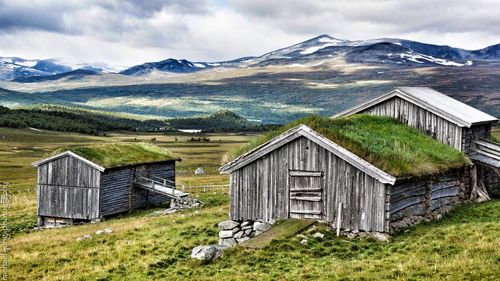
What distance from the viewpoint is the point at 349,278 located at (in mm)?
16891

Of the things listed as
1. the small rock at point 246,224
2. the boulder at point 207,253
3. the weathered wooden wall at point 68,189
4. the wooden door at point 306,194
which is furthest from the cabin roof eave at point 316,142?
the weathered wooden wall at point 68,189

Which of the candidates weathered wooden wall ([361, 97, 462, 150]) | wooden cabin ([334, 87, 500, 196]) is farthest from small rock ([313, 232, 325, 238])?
weathered wooden wall ([361, 97, 462, 150])

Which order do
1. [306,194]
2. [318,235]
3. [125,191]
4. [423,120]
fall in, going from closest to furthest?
[318,235], [306,194], [423,120], [125,191]

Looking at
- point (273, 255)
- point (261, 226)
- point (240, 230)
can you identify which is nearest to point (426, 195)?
point (261, 226)

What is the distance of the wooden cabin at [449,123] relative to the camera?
3453 centimetres

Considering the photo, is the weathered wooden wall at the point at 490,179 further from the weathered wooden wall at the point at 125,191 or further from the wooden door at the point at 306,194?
the weathered wooden wall at the point at 125,191

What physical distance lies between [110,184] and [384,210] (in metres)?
27.3

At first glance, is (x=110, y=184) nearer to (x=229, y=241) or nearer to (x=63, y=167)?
(x=63, y=167)

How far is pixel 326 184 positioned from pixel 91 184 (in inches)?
973

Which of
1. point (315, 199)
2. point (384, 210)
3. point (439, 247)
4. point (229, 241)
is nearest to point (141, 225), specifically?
point (229, 241)

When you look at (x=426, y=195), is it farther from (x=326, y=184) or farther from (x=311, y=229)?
(x=311, y=229)

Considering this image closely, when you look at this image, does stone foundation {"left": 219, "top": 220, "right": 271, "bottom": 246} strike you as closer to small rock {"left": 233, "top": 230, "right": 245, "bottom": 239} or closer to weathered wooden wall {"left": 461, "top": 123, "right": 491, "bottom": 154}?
small rock {"left": 233, "top": 230, "right": 245, "bottom": 239}

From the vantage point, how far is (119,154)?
47.4m

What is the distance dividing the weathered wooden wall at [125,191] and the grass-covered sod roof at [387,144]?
1582cm
